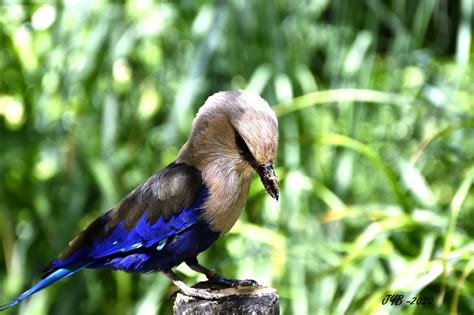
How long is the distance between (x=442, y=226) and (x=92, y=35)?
128cm

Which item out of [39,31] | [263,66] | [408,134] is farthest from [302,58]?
[39,31]

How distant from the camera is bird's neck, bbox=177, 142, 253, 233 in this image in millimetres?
1325

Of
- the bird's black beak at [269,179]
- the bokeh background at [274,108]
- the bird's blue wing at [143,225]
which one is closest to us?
the bird's black beak at [269,179]

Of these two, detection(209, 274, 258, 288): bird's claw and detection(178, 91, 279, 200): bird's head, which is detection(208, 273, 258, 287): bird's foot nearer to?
detection(209, 274, 258, 288): bird's claw

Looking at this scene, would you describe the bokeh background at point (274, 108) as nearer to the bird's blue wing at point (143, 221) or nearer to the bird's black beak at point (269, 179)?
the bird's blue wing at point (143, 221)

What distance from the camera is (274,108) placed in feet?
9.09

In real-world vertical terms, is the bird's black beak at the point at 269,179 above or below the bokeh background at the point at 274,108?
above

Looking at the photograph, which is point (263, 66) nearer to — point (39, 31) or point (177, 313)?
point (39, 31)

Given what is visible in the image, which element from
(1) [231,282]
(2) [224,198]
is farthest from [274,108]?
(2) [224,198]

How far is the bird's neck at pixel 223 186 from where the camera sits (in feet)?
4.35

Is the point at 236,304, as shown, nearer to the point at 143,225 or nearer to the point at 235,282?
the point at 235,282

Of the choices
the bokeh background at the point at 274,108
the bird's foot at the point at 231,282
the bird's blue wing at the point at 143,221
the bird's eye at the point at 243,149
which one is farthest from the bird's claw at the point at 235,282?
the bokeh background at the point at 274,108

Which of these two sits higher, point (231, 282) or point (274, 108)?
point (231, 282)

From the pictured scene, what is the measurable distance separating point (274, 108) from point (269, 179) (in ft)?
5.06
